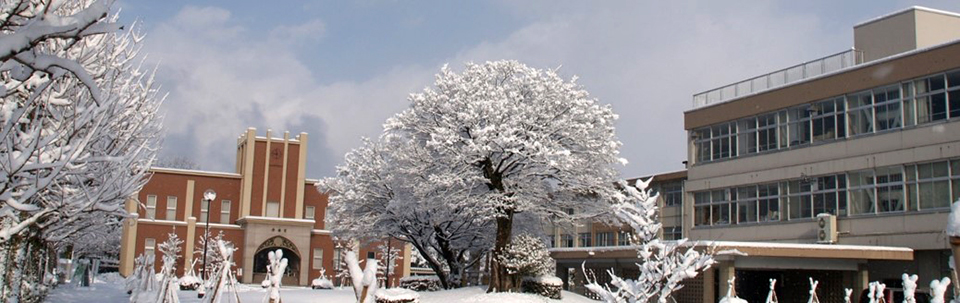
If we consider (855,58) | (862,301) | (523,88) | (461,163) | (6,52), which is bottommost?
(862,301)

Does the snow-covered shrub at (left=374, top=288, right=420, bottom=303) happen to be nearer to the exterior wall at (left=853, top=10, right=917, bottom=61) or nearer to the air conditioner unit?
the air conditioner unit

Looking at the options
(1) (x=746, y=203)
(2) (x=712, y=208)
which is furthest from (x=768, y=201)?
(2) (x=712, y=208)

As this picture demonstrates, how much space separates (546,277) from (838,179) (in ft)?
45.1

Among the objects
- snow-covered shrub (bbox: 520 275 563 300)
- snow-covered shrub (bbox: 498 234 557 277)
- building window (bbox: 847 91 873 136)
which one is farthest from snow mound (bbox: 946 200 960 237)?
building window (bbox: 847 91 873 136)

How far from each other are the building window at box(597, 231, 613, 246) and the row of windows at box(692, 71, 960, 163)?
18.4 m

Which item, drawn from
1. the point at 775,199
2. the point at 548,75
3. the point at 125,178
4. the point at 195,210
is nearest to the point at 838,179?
the point at 775,199

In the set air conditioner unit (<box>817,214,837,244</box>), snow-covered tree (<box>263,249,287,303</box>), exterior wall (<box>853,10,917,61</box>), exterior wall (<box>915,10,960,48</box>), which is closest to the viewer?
snow-covered tree (<box>263,249,287,303</box>)

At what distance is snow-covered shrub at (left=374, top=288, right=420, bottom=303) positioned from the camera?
2773cm

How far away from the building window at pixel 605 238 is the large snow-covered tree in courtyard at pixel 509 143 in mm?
29642

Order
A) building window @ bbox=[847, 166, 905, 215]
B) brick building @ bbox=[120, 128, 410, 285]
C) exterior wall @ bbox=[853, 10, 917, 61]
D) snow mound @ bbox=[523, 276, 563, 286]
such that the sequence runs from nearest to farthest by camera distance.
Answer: snow mound @ bbox=[523, 276, 563, 286] → building window @ bbox=[847, 166, 905, 215] → exterior wall @ bbox=[853, 10, 917, 61] → brick building @ bbox=[120, 128, 410, 285]

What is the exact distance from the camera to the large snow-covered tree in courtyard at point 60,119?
604cm

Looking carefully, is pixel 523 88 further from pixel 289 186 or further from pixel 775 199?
Answer: pixel 289 186

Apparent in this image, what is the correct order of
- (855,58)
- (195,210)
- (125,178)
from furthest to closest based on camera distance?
(195,210), (855,58), (125,178)

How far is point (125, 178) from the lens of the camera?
17.8 m
